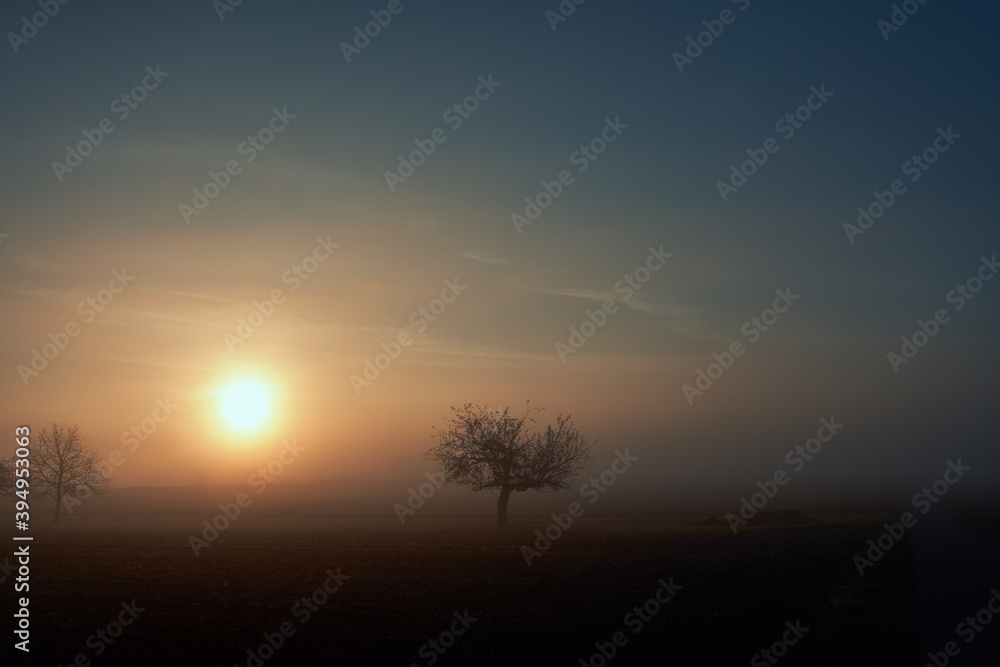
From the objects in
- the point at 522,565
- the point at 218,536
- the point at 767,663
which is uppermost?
the point at 218,536

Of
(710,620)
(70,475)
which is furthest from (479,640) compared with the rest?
(70,475)

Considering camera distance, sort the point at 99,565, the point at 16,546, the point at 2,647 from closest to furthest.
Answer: the point at 2,647
the point at 99,565
the point at 16,546

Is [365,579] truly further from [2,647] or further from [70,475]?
[70,475]

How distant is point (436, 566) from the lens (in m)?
37.4

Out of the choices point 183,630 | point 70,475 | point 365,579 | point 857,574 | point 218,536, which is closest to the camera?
point 183,630

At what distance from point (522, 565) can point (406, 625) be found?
1581 cm

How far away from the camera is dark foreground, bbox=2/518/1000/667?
19328 millimetres

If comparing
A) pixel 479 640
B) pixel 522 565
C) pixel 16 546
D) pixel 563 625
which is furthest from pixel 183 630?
pixel 16 546

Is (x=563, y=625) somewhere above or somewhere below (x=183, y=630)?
below

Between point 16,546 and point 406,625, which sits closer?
point 406,625

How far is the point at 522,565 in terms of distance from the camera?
37.6 m

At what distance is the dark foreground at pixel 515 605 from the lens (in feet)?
63.4

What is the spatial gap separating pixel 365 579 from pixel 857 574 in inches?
859

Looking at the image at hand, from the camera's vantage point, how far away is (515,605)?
2597 cm
